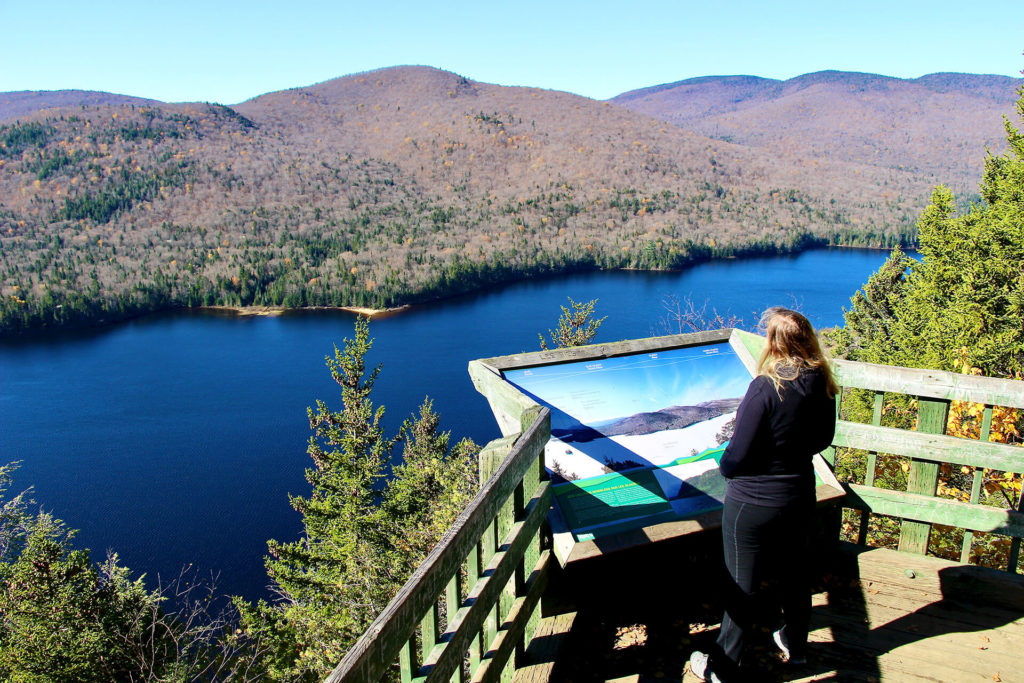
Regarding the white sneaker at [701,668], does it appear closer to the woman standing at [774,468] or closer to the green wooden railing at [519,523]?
the woman standing at [774,468]

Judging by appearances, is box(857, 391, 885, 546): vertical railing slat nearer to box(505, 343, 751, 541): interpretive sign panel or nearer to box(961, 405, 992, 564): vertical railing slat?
box(961, 405, 992, 564): vertical railing slat

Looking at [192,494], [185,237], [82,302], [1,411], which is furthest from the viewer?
[185,237]

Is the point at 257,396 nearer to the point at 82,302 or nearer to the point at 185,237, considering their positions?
the point at 82,302

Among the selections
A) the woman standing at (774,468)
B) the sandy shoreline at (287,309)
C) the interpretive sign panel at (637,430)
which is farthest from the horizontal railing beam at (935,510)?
the sandy shoreline at (287,309)

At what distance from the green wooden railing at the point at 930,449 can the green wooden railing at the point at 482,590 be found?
5.02 feet

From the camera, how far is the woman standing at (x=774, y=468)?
210cm

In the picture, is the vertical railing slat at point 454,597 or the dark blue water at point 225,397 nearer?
the vertical railing slat at point 454,597

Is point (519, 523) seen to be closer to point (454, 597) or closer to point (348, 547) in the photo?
point (454, 597)

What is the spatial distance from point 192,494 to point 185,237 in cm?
9269

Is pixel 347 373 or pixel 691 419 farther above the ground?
pixel 691 419

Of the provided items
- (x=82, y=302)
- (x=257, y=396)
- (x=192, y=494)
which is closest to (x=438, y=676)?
(x=192, y=494)

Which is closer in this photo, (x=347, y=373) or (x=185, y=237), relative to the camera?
(x=347, y=373)

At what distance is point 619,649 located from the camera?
2668 mm

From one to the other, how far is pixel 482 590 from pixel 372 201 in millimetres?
142908
